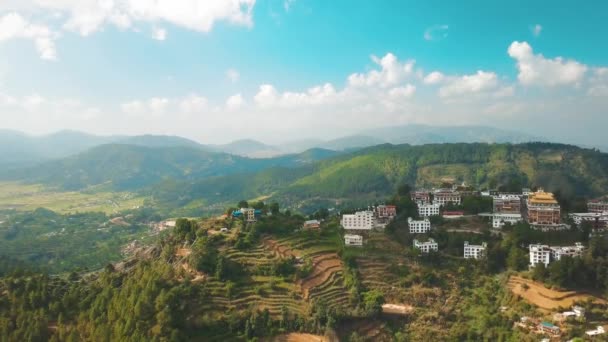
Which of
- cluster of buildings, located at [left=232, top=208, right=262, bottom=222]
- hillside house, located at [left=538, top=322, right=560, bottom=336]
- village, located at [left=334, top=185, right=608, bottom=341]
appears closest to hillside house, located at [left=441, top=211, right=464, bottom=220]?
village, located at [left=334, top=185, right=608, bottom=341]

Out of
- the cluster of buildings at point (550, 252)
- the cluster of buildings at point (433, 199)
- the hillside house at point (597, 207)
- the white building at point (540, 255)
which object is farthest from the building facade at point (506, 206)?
the white building at point (540, 255)

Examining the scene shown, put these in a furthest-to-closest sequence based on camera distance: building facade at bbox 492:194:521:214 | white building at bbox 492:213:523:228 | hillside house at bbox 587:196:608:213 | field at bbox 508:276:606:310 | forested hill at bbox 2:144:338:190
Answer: forested hill at bbox 2:144:338:190, building facade at bbox 492:194:521:214, hillside house at bbox 587:196:608:213, white building at bbox 492:213:523:228, field at bbox 508:276:606:310

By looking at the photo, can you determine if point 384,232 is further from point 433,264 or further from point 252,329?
point 252,329

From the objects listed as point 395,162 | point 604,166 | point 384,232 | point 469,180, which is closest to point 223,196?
point 395,162

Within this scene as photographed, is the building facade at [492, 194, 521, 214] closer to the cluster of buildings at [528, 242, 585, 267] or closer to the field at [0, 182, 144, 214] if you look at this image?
the cluster of buildings at [528, 242, 585, 267]

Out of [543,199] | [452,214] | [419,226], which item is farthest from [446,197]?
[543,199]

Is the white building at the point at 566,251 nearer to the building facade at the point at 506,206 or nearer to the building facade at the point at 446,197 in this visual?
the building facade at the point at 506,206
